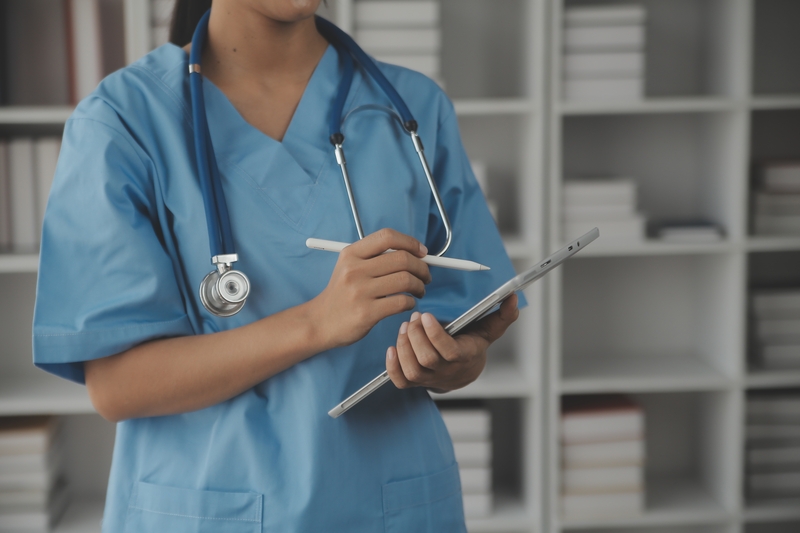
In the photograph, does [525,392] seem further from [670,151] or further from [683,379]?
[670,151]

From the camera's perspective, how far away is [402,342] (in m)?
0.75

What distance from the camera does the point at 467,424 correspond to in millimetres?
1988

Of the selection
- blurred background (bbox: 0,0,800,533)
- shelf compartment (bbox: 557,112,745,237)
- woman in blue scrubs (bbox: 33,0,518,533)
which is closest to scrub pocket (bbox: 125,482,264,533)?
woman in blue scrubs (bbox: 33,0,518,533)

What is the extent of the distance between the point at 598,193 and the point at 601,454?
2.33 ft

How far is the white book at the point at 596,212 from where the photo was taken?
6.59ft

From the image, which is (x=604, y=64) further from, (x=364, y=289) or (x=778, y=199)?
(x=364, y=289)

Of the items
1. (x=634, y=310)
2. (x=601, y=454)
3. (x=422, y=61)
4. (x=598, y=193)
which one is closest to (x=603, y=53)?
(x=598, y=193)

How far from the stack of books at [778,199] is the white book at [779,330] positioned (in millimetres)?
247

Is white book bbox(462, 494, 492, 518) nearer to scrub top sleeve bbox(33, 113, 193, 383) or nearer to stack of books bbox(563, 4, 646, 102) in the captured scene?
stack of books bbox(563, 4, 646, 102)

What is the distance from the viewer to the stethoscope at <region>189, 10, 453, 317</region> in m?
0.74

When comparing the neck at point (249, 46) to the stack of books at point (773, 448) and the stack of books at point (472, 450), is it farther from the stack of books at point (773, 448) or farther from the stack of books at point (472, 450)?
the stack of books at point (773, 448)

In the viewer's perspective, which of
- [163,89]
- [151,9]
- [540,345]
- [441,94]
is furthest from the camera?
[540,345]

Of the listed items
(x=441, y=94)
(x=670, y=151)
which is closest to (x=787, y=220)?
(x=670, y=151)

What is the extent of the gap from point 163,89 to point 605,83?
4.70 feet
